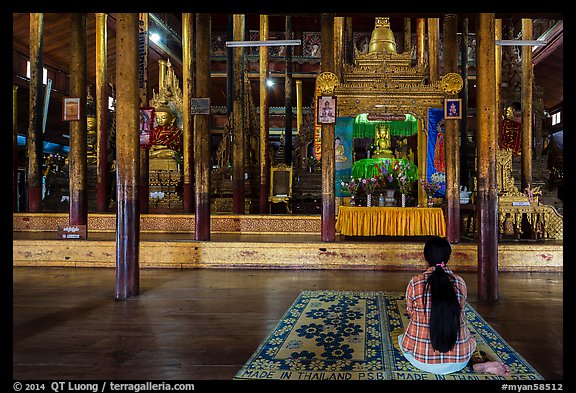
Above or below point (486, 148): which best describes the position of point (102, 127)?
above

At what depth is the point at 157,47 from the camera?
47.2 feet

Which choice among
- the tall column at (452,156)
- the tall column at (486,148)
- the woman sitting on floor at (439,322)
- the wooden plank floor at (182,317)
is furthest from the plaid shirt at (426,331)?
the tall column at (452,156)

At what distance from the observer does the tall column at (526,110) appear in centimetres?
1024

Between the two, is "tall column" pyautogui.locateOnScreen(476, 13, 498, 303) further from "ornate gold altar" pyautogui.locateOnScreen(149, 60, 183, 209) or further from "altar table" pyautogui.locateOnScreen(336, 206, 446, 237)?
"ornate gold altar" pyautogui.locateOnScreen(149, 60, 183, 209)

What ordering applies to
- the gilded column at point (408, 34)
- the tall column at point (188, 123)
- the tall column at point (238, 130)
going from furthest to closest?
the gilded column at point (408, 34), the tall column at point (188, 123), the tall column at point (238, 130)

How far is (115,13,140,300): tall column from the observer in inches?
187

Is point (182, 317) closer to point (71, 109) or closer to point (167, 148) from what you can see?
point (71, 109)

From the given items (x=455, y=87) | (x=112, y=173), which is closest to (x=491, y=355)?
(x=455, y=87)

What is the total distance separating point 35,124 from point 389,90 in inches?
273

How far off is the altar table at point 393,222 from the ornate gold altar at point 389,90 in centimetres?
178
